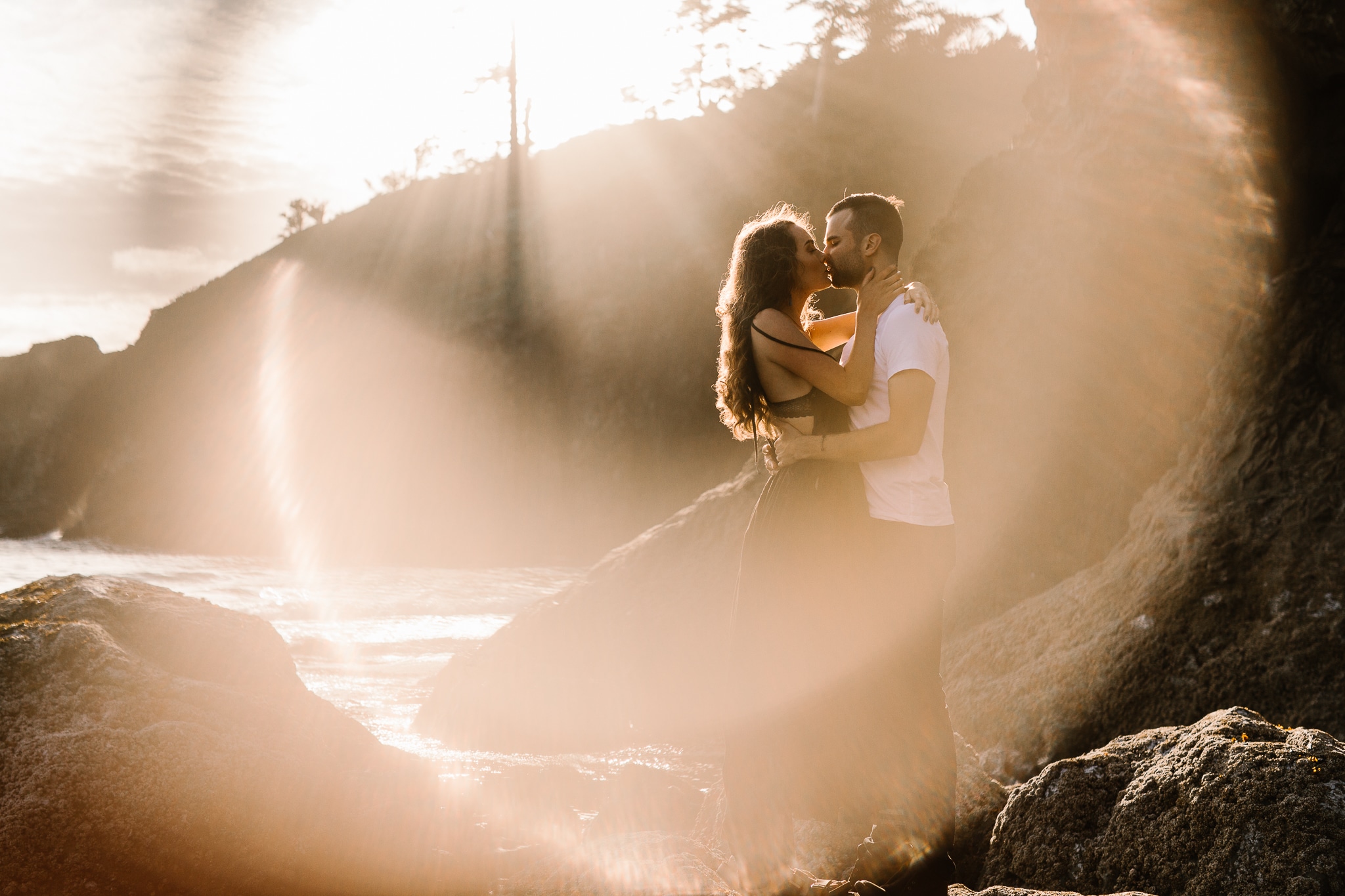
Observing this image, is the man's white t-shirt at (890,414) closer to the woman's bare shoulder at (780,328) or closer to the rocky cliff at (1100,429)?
the woman's bare shoulder at (780,328)

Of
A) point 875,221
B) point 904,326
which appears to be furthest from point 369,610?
point 904,326

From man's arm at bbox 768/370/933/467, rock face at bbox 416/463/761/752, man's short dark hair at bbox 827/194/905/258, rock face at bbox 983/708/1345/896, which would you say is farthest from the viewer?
rock face at bbox 416/463/761/752

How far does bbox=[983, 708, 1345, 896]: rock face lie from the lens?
2180 mm

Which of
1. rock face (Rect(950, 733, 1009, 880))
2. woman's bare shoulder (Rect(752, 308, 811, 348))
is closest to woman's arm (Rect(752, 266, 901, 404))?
woman's bare shoulder (Rect(752, 308, 811, 348))

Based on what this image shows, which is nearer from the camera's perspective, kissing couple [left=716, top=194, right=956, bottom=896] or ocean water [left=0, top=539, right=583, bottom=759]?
kissing couple [left=716, top=194, right=956, bottom=896]

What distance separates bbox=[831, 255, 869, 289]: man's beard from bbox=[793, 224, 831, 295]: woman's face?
0.05 meters

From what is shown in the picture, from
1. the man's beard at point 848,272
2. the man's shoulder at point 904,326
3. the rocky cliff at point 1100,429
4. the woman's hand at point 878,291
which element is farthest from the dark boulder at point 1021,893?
the man's beard at point 848,272

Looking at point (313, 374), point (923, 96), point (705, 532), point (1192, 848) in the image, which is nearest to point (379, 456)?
point (313, 374)

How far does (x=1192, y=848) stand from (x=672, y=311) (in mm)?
32040

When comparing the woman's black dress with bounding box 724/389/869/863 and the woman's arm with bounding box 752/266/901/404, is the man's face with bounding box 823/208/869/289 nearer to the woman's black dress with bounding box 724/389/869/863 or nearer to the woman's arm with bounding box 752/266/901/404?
the woman's arm with bounding box 752/266/901/404

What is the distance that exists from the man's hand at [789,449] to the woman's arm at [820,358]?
167 mm

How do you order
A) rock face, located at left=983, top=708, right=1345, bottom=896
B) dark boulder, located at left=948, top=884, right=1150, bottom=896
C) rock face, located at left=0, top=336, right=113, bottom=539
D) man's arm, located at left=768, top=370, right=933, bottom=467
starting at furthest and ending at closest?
1. rock face, located at left=0, top=336, right=113, bottom=539
2. man's arm, located at left=768, top=370, right=933, bottom=467
3. dark boulder, located at left=948, top=884, right=1150, bottom=896
4. rock face, located at left=983, top=708, right=1345, bottom=896

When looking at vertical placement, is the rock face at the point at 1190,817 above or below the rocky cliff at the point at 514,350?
above

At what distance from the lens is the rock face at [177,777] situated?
8.41 feet
